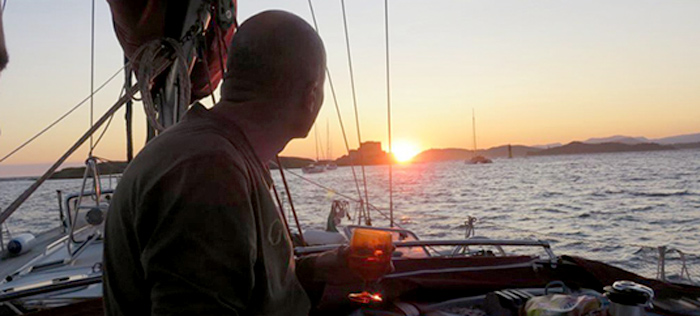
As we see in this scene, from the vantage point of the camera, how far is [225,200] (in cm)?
93

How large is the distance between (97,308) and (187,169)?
2.29 metres

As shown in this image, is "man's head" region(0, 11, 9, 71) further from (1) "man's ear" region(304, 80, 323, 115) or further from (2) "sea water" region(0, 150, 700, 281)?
(2) "sea water" region(0, 150, 700, 281)

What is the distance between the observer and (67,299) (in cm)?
362

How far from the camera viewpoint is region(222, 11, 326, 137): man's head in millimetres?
1160

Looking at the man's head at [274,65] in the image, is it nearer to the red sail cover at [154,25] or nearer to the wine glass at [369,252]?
the wine glass at [369,252]

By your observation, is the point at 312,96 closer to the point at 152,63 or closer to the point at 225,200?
the point at 225,200

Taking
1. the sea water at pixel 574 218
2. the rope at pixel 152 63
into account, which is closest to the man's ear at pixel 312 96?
the rope at pixel 152 63

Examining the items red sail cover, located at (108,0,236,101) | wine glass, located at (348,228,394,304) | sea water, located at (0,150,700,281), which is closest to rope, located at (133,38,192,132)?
red sail cover, located at (108,0,236,101)

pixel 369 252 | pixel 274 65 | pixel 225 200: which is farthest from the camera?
pixel 369 252

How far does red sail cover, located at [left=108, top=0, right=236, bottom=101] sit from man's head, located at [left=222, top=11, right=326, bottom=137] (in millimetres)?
1182

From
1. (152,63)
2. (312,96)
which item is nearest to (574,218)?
(152,63)

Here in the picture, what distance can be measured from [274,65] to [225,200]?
377 mm

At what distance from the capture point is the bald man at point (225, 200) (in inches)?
35.9

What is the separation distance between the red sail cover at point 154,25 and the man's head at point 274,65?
1.18 metres
